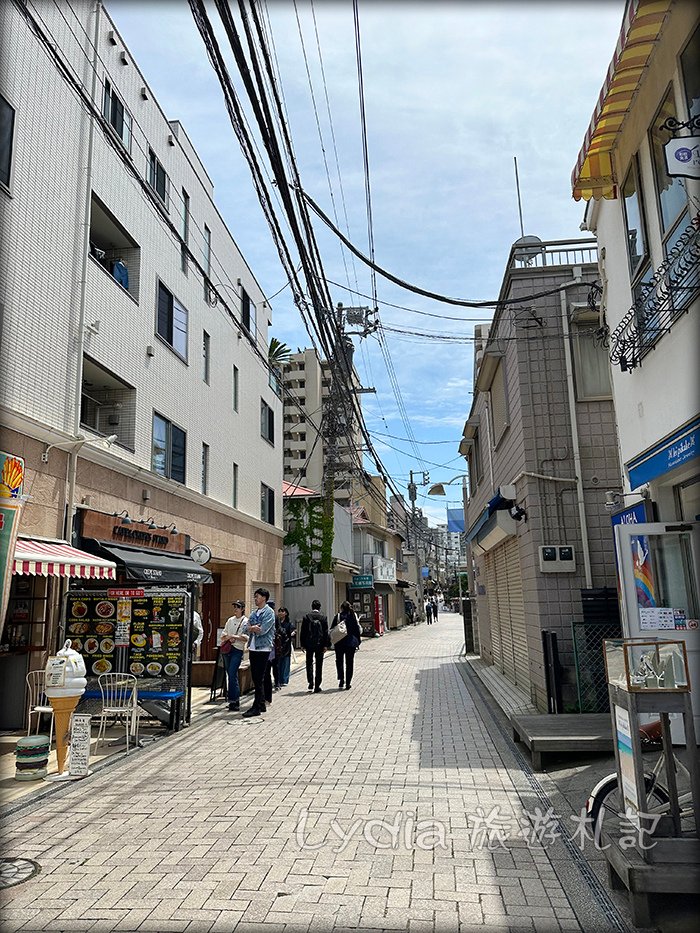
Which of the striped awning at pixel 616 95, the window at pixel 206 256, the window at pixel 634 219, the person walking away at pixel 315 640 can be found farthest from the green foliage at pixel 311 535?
the striped awning at pixel 616 95

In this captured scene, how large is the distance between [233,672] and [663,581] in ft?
23.6

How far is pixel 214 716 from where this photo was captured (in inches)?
440

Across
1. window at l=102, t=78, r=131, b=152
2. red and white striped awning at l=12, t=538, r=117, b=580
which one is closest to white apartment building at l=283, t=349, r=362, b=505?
window at l=102, t=78, r=131, b=152

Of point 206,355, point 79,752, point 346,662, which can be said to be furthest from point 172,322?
point 79,752

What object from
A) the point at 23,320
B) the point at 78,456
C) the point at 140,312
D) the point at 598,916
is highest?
the point at 140,312

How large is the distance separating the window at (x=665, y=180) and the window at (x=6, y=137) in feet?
26.6

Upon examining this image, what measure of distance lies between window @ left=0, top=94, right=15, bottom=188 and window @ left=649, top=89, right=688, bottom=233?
810 cm

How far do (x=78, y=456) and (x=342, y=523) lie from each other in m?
23.0

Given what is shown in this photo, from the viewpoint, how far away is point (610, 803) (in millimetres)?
5668

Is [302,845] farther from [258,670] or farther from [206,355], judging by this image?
[206,355]

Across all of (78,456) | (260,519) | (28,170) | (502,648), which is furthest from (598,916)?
(260,519)

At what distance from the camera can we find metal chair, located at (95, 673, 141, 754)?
28.9 feet

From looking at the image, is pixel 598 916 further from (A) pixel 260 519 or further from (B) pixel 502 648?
(A) pixel 260 519

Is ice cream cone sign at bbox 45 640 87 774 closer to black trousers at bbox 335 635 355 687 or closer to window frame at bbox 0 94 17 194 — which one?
window frame at bbox 0 94 17 194
